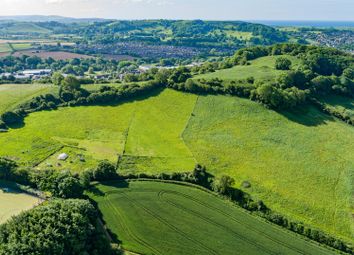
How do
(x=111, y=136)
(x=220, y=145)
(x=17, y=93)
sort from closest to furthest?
(x=220, y=145), (x=111, y=136), (x=17, y=93)

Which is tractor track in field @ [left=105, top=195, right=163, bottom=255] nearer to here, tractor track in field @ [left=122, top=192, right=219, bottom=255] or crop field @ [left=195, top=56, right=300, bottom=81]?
Result: tractor track in field @ [left=122, top=192, right=219, bottom=255]

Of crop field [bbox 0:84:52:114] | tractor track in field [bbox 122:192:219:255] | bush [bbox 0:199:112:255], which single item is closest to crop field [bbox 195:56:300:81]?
crop field [bbox 0:84:52:114]

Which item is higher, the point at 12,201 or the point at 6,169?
the point at 6,169

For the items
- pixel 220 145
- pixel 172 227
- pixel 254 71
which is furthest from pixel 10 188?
pixel 254 71

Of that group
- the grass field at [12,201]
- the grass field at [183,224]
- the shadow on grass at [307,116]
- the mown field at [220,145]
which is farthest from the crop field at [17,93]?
the shadow on grass at [307,116]

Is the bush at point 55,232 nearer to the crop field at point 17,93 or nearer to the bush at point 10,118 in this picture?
the bush at point 10,118

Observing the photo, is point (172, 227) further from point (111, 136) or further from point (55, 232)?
point (111, 136)
